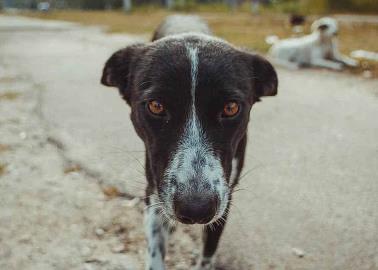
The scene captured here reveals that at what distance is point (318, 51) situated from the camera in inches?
317

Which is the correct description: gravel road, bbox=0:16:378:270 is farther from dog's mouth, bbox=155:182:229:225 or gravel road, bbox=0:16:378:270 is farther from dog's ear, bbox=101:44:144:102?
dog's mouth, bbox=155:182:229:225

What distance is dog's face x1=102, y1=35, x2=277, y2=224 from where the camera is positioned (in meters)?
2.00

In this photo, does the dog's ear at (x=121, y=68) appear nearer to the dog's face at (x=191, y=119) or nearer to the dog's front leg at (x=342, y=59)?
the dog's face at (x=191, y=119)

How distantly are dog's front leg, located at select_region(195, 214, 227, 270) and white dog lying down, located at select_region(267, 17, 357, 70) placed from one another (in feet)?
19.7

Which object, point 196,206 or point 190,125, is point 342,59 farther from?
point 196,206

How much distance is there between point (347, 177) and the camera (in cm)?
371

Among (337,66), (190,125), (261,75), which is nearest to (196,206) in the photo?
(190,125)

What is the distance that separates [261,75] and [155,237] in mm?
1167

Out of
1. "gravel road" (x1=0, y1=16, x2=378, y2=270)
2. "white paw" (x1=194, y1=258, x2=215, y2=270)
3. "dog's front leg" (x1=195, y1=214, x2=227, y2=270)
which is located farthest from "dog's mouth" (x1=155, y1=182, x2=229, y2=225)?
"gravel road" (x1=0, y1=16, x2=378, y2=270)

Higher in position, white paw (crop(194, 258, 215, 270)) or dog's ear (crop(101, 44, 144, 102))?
dog's ear (crop(101, 44, 144, 102))

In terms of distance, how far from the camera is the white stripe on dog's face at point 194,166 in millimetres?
1990

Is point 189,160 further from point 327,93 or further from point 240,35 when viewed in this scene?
point 240,35

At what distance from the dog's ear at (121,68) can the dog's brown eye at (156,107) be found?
528mm

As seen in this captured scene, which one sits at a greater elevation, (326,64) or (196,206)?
(196,206)
